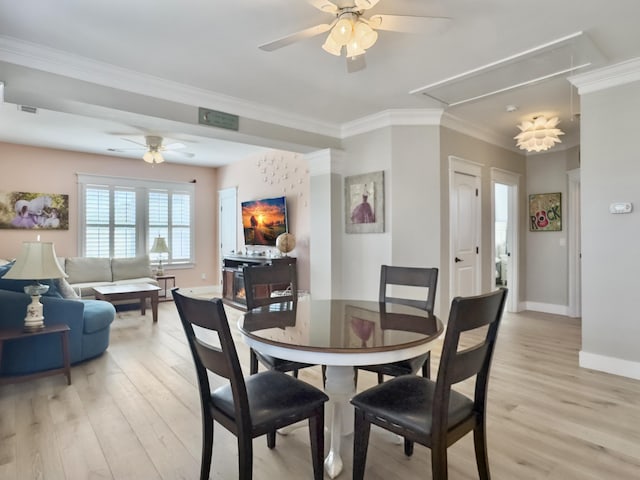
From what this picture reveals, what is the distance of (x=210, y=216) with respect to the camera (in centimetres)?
793

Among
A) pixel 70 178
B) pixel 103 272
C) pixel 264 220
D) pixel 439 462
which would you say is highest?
pixel 70 178

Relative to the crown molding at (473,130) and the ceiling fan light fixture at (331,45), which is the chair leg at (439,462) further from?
the crown molding at (473,130)

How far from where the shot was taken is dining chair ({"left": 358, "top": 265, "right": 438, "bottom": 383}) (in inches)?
82.0

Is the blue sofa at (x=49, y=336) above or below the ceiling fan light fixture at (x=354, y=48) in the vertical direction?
below

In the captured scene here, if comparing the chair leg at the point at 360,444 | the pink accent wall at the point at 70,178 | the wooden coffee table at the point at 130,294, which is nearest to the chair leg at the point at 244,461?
the chair leg at the point at 360,444

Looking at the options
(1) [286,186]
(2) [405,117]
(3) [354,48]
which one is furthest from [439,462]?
(1) [286,186]

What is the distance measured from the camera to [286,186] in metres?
6.05

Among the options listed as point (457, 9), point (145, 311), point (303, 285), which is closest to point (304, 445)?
point (457, 9)

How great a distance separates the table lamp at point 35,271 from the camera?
2822 millimetres

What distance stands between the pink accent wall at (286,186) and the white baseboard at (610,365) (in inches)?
136

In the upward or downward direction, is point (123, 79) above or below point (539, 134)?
above

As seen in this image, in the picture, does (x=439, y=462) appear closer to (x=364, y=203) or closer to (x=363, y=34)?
(x=363, y=34)

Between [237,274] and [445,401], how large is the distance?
5.12m

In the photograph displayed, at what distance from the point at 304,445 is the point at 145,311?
4.29 meters
